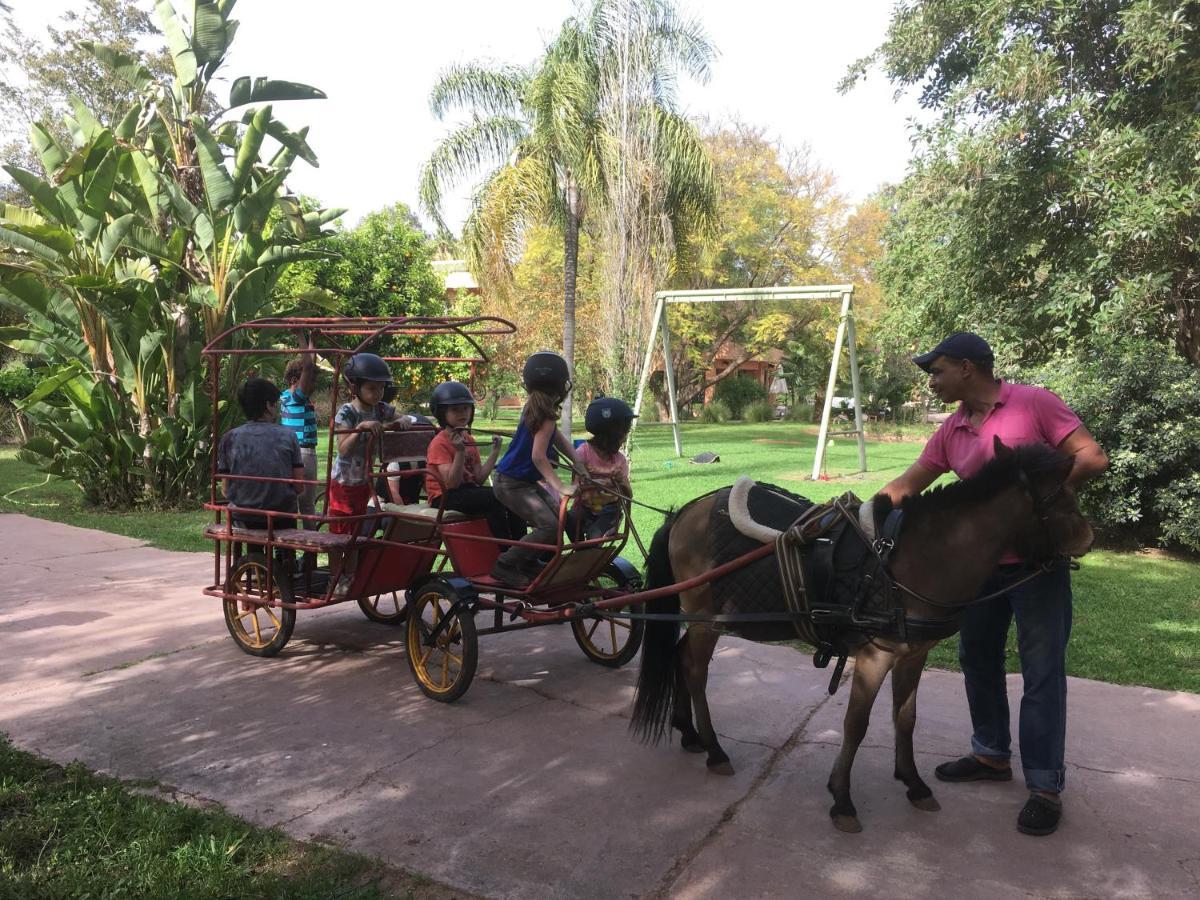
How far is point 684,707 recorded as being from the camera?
413 centimetres

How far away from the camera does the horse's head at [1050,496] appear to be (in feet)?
10.2

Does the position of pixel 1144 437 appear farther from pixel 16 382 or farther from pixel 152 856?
pixel 16 382

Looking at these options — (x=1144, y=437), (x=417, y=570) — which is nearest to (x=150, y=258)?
(x=417, y=570)

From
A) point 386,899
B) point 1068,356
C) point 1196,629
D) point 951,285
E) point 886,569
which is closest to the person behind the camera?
point 386,899

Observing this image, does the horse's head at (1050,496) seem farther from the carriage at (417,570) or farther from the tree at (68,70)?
the tree at (68,70)

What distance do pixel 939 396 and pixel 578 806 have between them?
226 centimetres

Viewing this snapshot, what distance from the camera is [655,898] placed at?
292 cm

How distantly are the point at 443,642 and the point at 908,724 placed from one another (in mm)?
2488

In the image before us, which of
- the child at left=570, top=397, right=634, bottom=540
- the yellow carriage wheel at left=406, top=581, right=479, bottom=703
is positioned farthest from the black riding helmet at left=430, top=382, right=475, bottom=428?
the yellow carriage wheel at left=406, top=581, right=479, bottom=703

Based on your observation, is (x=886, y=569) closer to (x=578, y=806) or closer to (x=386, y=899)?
(x=578, y=806)

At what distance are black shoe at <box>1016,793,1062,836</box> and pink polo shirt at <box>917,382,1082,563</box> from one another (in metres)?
0.94

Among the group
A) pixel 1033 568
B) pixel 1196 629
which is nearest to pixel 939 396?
pixel 1033 568

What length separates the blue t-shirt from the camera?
15.4ft

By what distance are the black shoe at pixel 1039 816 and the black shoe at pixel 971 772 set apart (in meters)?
0.37
